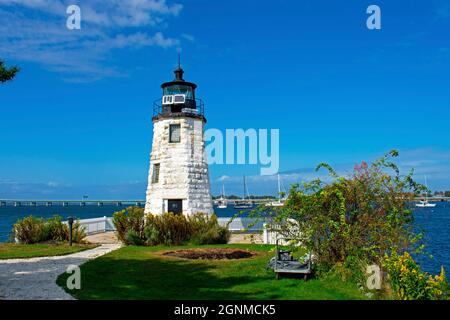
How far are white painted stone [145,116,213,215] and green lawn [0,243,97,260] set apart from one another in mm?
5340

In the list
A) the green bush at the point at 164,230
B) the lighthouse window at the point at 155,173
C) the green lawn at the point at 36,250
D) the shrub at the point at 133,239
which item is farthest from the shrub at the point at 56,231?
the lighthouse window at the point at 155,173

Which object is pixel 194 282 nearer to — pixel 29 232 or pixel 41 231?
pixel 41 231

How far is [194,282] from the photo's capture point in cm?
955

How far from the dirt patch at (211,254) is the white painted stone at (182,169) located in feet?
20.4

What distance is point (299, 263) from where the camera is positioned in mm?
10039

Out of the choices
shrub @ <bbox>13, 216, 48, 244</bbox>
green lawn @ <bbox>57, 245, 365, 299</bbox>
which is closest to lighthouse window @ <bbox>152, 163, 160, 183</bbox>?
shrub @ <bbox>13, 216, 48, 244</bbox>

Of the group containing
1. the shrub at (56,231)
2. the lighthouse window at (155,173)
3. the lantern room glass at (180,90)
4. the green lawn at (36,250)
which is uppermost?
the lantern room glass at (180,90)

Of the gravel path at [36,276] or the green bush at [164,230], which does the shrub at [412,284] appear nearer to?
the gravel path at [36,276]

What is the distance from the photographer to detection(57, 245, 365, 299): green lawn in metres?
8.28

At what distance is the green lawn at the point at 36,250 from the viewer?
14.0 meters

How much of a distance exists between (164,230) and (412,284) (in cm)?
1133
